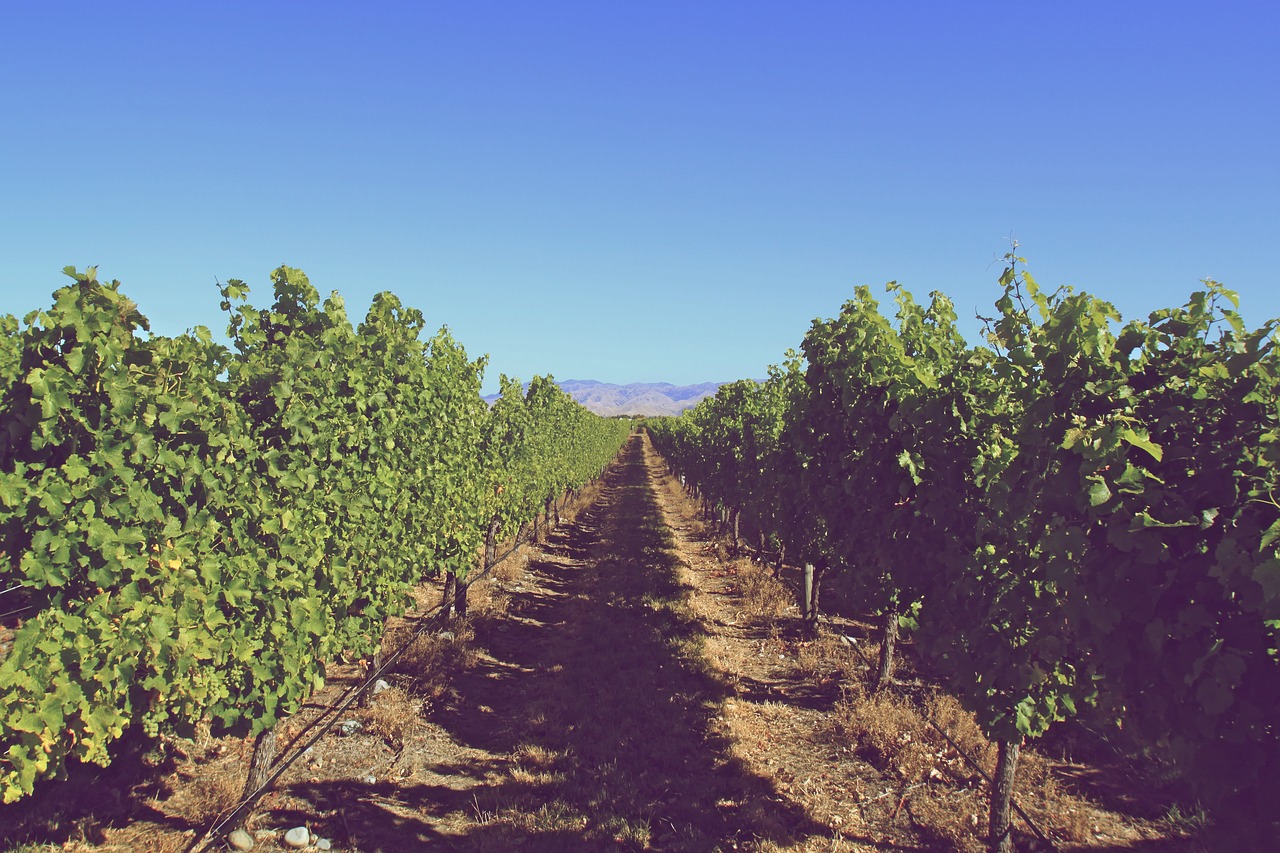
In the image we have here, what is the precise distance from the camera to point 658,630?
1268 cm

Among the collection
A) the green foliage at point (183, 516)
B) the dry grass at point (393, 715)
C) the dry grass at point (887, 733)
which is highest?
the green foliage at point (183, 516)

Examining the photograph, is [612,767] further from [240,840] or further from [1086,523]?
[1086,523]

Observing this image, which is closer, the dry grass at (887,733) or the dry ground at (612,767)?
the dry ground at (612,767)

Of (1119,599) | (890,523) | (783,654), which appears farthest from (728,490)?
(1119,599)

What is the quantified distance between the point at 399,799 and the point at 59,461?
180 inches

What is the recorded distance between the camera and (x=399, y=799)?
7.21 meters

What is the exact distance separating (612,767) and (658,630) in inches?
196

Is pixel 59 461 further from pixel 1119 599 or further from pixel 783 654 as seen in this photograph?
pixel 783 654

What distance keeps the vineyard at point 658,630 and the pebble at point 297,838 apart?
244 millimetres

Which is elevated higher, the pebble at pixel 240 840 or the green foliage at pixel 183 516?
the green foliage at pixel 183 516

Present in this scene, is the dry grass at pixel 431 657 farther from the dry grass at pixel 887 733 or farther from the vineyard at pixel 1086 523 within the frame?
the vineyard at pixel 1086 523

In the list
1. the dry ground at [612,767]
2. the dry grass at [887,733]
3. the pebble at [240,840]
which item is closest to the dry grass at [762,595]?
the dry ground at [612,767]

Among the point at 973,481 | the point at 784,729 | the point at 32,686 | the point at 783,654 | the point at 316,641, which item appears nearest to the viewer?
the point at 32,686

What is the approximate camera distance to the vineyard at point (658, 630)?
3680mm
